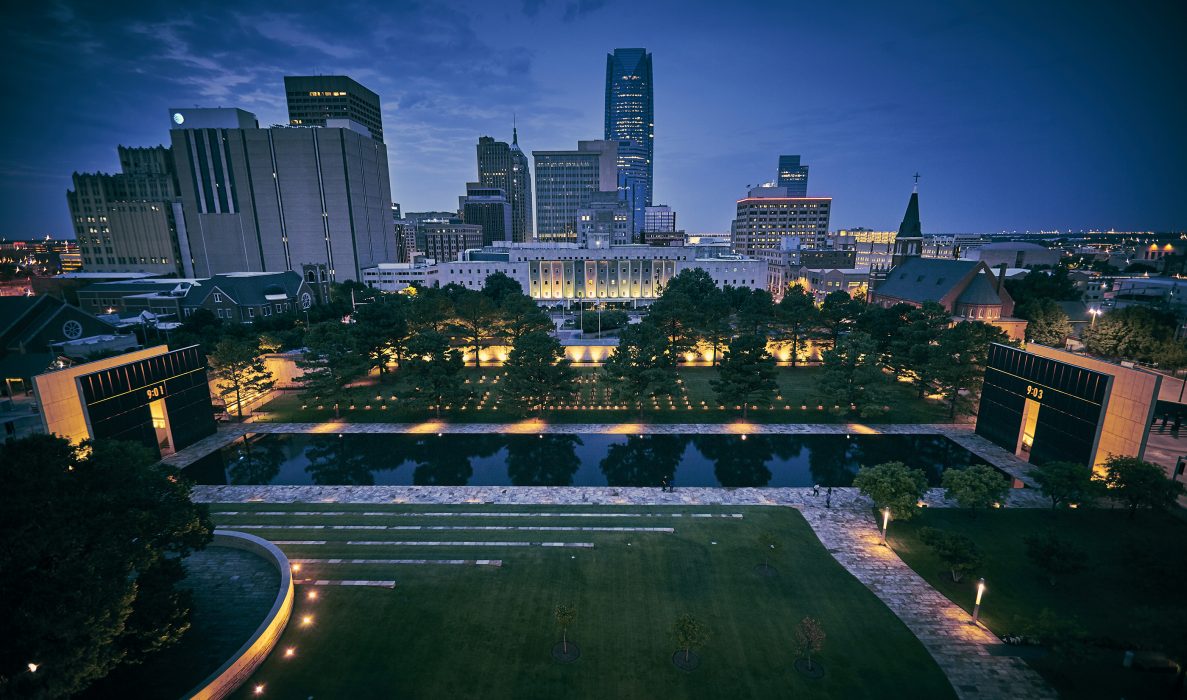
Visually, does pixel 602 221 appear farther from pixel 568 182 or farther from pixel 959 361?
pixel 959 361

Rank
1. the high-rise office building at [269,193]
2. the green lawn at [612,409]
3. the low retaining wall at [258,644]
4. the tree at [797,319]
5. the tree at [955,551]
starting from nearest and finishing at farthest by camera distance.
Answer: the low retaining wall at [258,644] → the tree at [955,551] → the green lawn at [612,409] → the tree at [797,319] → the high-rise office building at [269,193]

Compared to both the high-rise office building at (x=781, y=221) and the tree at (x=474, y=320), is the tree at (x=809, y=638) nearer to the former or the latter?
the tree at (x=474, y=320)

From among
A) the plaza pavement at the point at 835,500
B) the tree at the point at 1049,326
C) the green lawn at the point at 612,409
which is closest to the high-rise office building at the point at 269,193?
the green lawn at the point at 612,409

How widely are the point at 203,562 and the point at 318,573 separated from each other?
6597 millimetres

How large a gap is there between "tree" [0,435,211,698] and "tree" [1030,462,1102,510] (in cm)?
4622

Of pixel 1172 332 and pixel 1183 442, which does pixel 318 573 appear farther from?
pixel 1172 332

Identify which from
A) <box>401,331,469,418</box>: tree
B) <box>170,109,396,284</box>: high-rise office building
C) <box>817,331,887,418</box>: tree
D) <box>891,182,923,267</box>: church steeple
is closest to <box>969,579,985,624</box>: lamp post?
<box>817,331,887,418</box>: tree

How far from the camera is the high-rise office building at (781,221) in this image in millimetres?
174500

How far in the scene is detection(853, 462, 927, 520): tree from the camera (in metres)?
28.3

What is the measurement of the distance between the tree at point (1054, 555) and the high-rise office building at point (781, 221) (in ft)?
508

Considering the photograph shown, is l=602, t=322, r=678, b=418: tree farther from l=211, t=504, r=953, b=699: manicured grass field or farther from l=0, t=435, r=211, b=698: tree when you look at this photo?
l=0, t=435, r=211, b=698: tree

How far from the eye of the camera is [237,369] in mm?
47750

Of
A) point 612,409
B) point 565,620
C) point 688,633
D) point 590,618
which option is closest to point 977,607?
point 688,633

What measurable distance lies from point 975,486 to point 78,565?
140 ft
